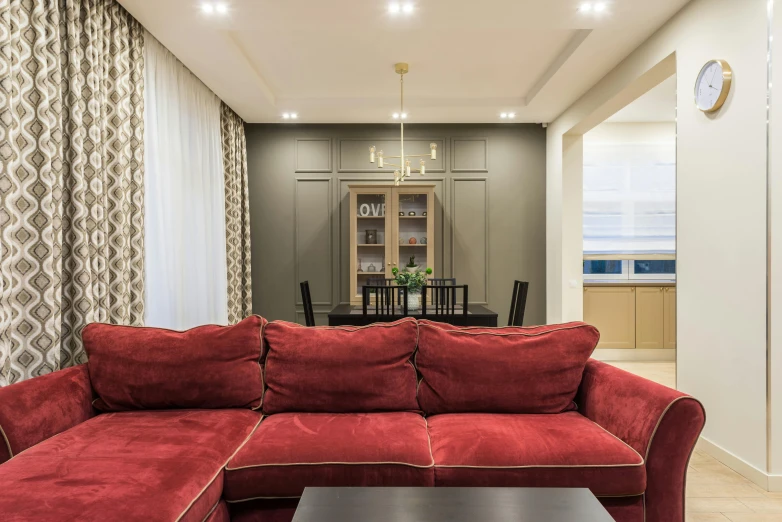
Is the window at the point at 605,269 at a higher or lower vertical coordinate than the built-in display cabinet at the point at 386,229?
lower

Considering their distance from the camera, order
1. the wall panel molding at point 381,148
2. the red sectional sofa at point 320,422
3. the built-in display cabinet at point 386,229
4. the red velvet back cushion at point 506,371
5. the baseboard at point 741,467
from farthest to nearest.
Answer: the wall panel molding at point 381,148
the built-in display cabinet at point 386,229
the baseboard at point 741,467
the red velvet back cushion at point 506,371
the red sectional sofa at point 320,422

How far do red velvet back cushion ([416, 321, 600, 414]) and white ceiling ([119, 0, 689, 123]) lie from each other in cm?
203

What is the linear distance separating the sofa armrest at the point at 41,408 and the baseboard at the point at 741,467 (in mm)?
3175

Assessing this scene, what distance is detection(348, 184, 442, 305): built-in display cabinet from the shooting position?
5188 millimetres

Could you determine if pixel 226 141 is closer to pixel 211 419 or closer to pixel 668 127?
pixel 211 419

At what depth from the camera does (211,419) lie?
1931 millimetres

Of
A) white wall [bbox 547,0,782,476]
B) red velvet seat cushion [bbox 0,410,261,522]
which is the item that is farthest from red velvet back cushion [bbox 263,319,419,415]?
white wall [bbox 547,0,782,476]

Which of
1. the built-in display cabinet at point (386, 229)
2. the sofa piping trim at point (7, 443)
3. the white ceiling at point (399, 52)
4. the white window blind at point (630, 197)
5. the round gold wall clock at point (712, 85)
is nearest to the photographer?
the sofa piping trim at point (7, 443)

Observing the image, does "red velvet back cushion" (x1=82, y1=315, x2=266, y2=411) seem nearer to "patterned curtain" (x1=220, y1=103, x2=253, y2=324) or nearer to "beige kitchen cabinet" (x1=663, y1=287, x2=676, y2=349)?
"patterned curtain" (x1=220, y1=103, x2=253, y2=324)

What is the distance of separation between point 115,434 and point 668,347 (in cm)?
547

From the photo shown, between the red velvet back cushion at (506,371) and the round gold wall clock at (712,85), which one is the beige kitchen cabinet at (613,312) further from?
the red velvet back cushion at (506,371)

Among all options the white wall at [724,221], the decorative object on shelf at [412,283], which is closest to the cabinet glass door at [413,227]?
the decorative object on shelf at [412,283]

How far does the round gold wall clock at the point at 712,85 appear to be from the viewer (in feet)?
8.26

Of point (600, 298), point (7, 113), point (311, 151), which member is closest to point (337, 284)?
point (311, 151)
